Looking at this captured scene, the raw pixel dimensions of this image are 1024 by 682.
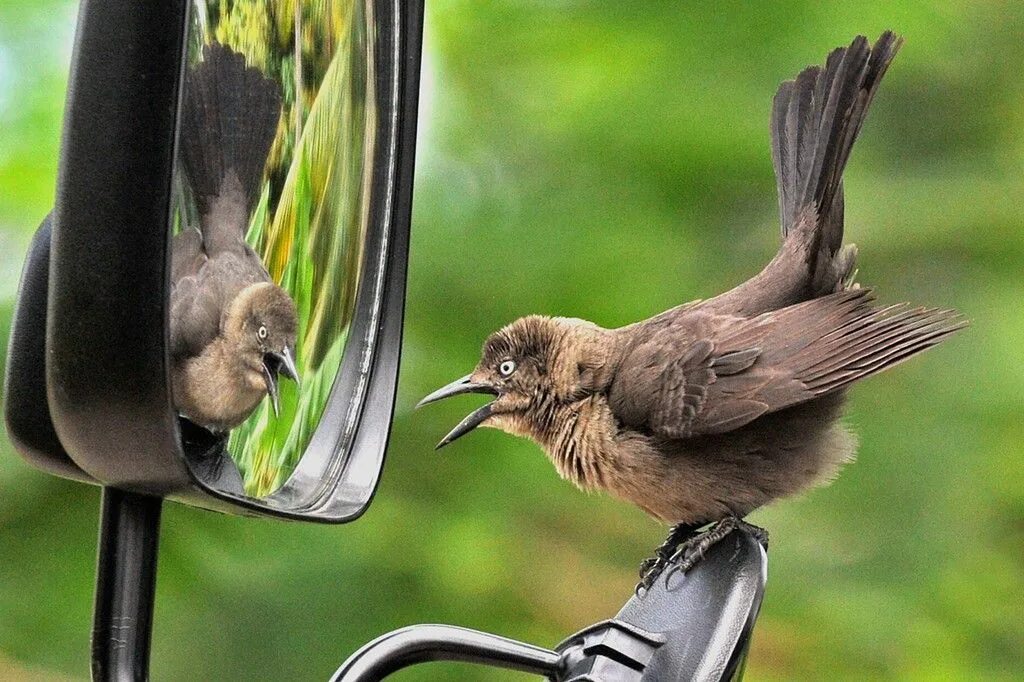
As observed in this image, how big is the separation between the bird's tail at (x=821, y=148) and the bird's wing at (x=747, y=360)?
200mm

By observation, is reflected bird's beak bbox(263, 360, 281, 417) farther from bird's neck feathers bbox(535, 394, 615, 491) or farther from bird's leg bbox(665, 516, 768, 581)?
bird's neck feathers bbox(535, 394, 615, 491)

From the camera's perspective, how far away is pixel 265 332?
166 cm

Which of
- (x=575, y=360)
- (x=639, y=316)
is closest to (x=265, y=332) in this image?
(x=575, y=360)

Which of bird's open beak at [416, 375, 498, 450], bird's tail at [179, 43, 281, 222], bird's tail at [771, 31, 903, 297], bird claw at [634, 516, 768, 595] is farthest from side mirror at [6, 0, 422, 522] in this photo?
bird's tail at [771, 31, 903, 297]

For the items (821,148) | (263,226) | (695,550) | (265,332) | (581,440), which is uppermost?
(821,148)

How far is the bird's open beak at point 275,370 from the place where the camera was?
5.59 ft

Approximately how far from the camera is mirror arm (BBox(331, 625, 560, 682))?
1.66m

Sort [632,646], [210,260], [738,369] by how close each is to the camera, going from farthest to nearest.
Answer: [738,369] < [632,646] < [210,260]

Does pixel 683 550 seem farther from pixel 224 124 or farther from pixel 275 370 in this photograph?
pixel 224 124

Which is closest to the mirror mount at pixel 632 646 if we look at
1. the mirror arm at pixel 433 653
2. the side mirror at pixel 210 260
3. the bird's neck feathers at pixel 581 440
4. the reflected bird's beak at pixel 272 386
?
the mirror arm at pixel 433 653

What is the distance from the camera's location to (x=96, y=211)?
1298 mm

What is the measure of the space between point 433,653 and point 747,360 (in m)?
1.72

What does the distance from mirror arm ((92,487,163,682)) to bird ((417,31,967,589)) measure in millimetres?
1646

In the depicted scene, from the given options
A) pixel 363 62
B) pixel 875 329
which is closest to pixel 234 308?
pixel 363 62
